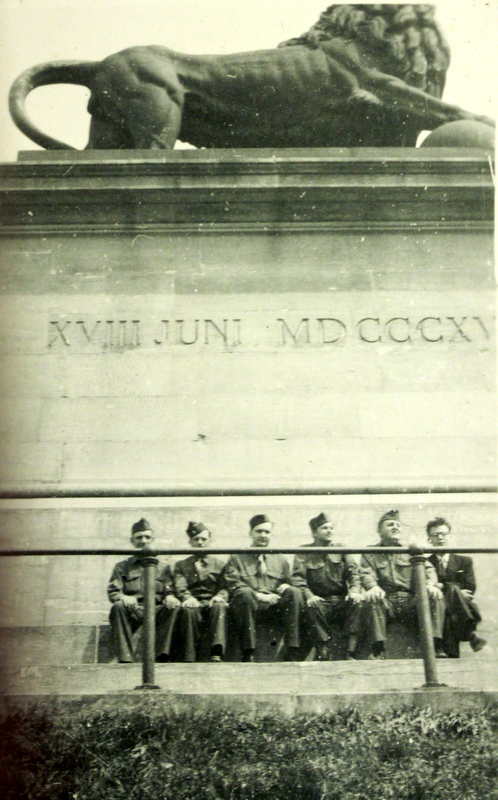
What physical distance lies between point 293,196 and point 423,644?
188 inches

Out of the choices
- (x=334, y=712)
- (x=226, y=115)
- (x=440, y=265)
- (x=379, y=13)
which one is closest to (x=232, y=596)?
(x=334, y=712)

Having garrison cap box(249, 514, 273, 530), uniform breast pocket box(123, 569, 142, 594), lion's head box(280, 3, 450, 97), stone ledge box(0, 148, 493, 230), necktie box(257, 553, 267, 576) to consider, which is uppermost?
lion's head box(280, 3, 450, 97)

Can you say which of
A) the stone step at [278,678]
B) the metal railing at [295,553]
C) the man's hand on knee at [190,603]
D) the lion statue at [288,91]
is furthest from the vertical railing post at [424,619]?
the lion statue at [288,91]

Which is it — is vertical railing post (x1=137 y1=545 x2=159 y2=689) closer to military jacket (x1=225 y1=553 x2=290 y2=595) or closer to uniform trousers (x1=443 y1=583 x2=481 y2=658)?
military jacket (x1=225 y1=553 x2=290 y2=595)

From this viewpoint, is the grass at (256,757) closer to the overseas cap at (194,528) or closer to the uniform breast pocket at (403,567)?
the uniform breast pocket at (403,567)

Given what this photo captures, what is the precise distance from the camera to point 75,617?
28.1ft

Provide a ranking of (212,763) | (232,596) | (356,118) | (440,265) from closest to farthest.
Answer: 1. (212,763)
2. (232,596)
3. (440,265)
4. (356,118)

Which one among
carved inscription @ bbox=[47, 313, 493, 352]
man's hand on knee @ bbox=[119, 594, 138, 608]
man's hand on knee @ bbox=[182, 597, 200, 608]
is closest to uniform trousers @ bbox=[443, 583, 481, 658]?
man's hand on knee @ bbox=[182, 597, 200, 608]

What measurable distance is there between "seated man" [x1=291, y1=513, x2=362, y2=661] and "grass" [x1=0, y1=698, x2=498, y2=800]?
72cm

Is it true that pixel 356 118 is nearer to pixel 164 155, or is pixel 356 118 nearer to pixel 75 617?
pixel 164 155

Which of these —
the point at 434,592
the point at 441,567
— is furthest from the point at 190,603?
the point at 441,567

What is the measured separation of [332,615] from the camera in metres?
8.23

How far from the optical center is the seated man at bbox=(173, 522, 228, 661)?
26.4 feet

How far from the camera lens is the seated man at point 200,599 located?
26.4 feet
